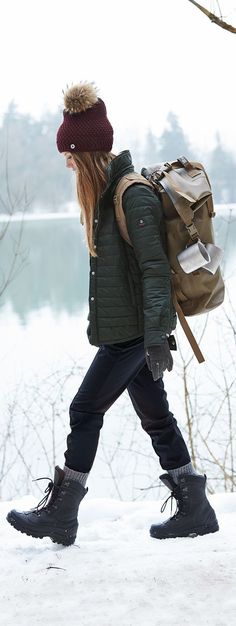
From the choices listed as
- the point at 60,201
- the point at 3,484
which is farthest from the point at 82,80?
the point at 60,201

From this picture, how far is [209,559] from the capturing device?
84.9 inches

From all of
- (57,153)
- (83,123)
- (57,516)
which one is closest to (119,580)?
(57,516)

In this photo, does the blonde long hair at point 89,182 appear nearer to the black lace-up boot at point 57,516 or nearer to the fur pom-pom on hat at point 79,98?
the fur pom-pom on hat at point 79,98

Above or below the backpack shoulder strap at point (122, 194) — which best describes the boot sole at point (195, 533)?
below

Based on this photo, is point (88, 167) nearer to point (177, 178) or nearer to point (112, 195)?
point (112, 195)

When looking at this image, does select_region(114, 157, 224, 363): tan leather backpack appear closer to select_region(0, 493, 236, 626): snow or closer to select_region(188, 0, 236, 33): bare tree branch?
select_region(188, 0, 236, 33): bare tree branch

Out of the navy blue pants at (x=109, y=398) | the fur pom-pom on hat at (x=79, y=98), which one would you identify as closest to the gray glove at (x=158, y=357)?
the navy blue pants at (x=109, y=398)

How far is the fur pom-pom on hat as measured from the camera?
2.18 meters

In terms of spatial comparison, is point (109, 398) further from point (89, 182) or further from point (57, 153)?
point (57, 153)

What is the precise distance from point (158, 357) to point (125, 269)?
12.2 inches

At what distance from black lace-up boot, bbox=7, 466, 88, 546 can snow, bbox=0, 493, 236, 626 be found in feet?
0.21

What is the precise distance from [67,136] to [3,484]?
18.6 feet

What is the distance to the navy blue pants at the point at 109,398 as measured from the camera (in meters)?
2.26

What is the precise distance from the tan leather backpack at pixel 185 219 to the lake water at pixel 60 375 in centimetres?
78
